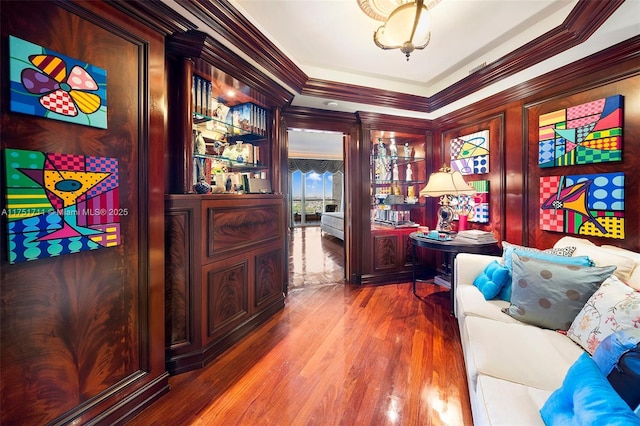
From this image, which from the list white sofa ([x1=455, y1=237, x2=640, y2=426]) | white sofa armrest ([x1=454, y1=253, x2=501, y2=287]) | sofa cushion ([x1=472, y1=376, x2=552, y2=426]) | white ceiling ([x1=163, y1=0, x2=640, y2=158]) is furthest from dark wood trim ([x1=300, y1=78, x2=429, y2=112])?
sofa cushion ([x1=472, y1=376, x2=552, y2=426])

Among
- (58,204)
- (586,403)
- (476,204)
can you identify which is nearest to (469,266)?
(476,204)

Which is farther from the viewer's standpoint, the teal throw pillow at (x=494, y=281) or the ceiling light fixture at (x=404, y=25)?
the teal throw pillow at (x=494, y=281)

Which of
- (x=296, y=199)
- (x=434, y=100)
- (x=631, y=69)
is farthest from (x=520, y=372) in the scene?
(x=296, y=199)

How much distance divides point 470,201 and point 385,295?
63.5 inches

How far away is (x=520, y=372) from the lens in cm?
118

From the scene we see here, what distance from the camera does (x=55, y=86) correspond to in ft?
3.90

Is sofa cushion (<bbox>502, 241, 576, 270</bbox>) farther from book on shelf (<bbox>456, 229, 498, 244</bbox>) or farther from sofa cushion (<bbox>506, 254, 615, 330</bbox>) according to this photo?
book on shelf (<bbox>456, 229, 498, 244</bbox>)

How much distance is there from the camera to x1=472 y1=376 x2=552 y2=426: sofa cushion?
0.94 m

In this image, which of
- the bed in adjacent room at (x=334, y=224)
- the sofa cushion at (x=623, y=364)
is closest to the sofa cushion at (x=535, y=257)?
the sofa cushion at (x=623, y=364)

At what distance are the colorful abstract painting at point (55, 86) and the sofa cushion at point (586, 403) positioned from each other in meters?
2.26

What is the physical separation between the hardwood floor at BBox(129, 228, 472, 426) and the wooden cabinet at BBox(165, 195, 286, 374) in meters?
0.15

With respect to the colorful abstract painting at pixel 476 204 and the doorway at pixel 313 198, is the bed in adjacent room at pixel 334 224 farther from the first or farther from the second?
the colorful abstract painting at pixel 476 204

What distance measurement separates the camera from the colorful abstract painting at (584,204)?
6.58ft

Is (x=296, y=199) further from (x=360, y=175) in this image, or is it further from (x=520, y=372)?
(x=520, y=372)
